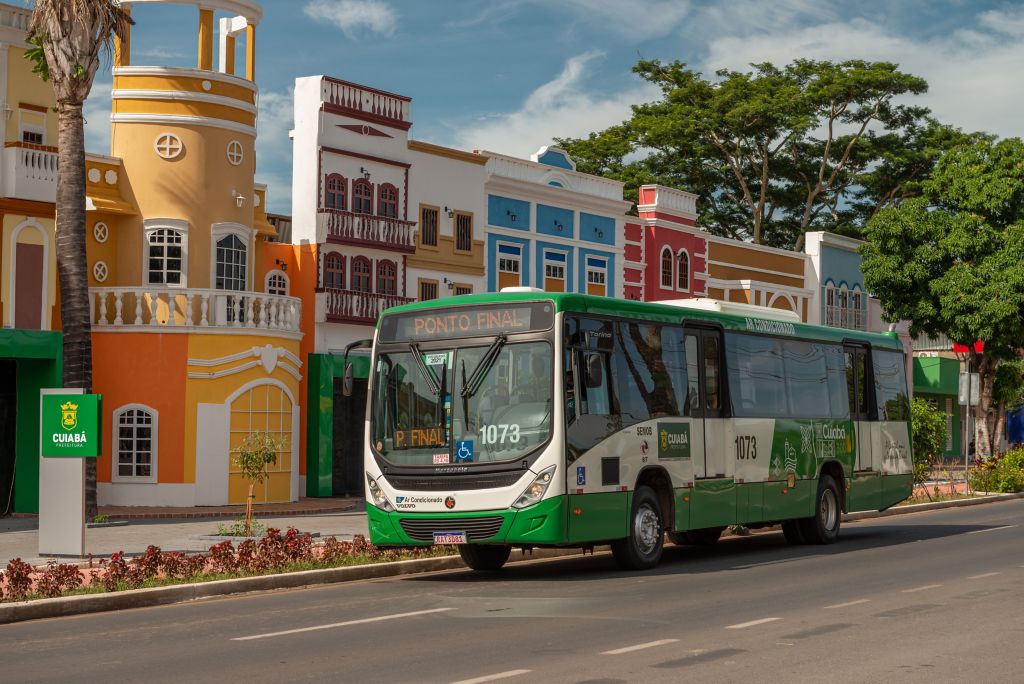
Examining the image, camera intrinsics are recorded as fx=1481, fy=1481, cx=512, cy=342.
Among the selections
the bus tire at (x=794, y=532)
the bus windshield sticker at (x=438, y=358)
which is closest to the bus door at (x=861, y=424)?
the bus tire at (x=794, y=532)

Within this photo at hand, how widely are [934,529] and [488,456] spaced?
12274mm

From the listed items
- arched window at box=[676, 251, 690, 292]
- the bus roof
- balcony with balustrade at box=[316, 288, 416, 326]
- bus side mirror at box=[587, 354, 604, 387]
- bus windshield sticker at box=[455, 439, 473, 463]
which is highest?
arched window at box=[676, 251, 690, 292]

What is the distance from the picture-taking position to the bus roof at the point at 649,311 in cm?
1752

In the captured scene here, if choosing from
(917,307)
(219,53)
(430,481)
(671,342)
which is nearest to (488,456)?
(430,481)

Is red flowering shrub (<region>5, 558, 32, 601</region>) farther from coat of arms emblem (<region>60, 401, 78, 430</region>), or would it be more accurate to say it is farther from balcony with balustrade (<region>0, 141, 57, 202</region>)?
balcony with balustrade (<region>0, 141, 57, 202</region>)

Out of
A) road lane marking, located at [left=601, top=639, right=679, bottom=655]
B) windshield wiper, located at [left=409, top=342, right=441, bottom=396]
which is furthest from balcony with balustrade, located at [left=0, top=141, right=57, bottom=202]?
road lane marking, located at [left=601, top=639, right=679, bottom=655]

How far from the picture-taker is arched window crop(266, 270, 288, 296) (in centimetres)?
3638

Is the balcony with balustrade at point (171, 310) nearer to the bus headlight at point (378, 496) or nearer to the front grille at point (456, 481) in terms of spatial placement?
the bus headlight at point (378, 496)

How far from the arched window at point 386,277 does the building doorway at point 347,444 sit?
7.88 ft

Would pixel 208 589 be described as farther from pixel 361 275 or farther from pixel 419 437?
pixel 361 275

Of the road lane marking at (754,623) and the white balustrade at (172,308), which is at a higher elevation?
the white balustrade at (172,308)

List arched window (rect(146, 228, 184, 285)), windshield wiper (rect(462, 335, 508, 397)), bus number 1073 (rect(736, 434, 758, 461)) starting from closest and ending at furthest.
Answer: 1. windshield wiper (rect(462, 335, 508, 397))
2. bus number 1073 (rect(736, 434, 758, 461))
3. arched window (rect(146, 228, 184, 285))

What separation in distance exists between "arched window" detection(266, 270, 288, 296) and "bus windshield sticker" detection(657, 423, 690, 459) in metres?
19.0

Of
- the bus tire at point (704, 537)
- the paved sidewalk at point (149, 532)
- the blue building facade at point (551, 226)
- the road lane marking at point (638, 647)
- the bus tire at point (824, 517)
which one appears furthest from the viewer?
the blue building facade at point (551, 226)
